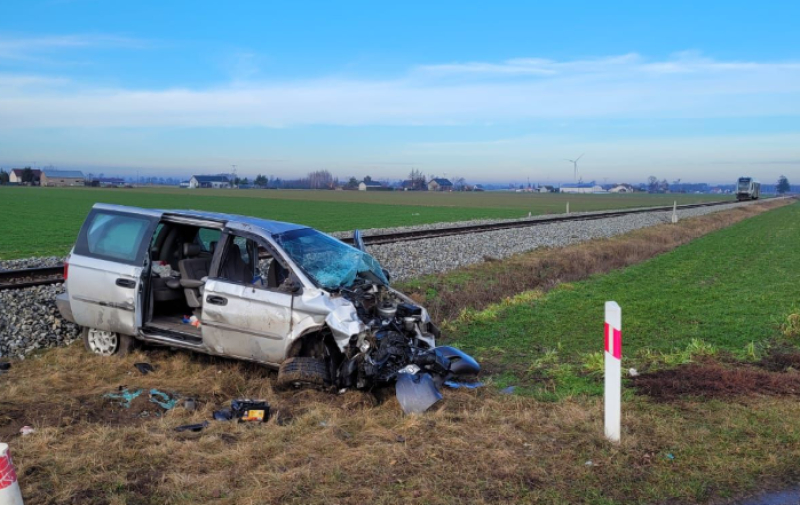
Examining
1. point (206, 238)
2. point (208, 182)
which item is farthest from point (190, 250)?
point (208, 182)

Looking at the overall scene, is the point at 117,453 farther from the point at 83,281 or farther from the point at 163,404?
the point at 83,281

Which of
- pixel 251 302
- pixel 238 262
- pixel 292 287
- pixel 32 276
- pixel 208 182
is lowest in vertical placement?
pixel 32 276

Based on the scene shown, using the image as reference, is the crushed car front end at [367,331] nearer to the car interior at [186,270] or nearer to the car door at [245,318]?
the car door at [245,318]

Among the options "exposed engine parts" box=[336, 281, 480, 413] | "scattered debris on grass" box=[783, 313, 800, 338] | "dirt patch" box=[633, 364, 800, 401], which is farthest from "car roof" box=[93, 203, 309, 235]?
"scattered debris on grass" box=[783, 313, 800, 338]

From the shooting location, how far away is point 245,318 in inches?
276

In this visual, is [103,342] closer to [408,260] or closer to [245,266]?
[245,266]

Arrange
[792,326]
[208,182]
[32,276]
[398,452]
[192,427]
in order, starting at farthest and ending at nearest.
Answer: [208,182]
[32,276]
[792,326]
[192,427]
[398,452]

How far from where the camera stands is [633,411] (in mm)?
5941

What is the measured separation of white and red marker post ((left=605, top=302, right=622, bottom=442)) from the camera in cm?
512

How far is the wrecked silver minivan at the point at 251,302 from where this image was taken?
666cm

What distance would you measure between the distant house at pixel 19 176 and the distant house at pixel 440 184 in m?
98.7

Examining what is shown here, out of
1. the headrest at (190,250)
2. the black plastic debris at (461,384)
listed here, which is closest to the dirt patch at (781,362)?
the black plastic debris at (461,384)

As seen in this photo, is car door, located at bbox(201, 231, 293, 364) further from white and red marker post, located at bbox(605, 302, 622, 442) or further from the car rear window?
white and red marker post, located at bbox(605, 302, 622, 442)

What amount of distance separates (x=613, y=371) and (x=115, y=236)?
5.95 metres
